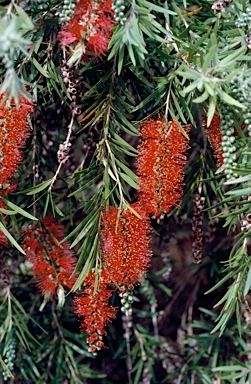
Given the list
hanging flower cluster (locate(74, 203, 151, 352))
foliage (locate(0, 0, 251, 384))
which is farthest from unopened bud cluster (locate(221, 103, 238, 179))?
hanging flower cluster (locate(74, 203, 151, 352))

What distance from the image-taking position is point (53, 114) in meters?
1.37

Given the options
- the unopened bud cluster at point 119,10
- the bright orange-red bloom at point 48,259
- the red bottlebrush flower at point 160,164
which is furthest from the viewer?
the bright orange-red bloom at point 48,259

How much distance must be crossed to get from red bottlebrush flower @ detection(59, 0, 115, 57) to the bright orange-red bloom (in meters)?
0.38

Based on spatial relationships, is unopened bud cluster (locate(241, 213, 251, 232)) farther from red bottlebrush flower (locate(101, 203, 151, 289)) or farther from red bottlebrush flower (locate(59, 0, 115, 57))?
red bottlebrush flower (locate(59, 0, 115, 57))

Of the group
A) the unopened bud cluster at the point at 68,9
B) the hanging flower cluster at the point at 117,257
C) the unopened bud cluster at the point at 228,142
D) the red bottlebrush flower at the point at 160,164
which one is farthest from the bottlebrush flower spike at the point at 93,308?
the unopened bud cluster at the point at 68,9

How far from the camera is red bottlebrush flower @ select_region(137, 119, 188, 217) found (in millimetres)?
980

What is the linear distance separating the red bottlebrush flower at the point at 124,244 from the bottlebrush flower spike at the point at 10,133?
7.1 inches

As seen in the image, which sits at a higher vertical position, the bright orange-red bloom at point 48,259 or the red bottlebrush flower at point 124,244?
the red bottlebrush flower at point 124,244

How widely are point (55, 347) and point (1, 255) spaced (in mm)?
466

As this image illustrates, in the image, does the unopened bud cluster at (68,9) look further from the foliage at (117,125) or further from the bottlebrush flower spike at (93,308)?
the bottlebrush flower spike at (93,308)

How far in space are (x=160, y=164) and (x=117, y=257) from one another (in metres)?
0.17

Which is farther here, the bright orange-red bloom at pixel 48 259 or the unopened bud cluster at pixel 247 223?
the bright orange-red bloom at pixel 48 259

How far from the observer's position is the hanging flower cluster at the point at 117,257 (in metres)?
0.97

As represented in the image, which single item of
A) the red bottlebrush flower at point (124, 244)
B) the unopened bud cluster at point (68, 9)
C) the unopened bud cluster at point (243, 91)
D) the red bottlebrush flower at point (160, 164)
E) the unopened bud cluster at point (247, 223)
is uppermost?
the unopened bud cluster at point (68, 9)
